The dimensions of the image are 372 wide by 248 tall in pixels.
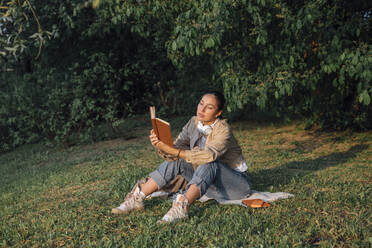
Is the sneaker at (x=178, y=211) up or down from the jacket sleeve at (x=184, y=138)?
down

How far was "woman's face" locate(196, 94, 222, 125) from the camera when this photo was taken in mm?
3945

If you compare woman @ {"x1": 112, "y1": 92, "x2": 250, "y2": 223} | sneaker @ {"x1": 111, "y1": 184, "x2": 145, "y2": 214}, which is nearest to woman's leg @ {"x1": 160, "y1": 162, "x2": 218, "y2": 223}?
woman @ {"x1": 112, "y1": 92, "x2": 250, "y2": 223}

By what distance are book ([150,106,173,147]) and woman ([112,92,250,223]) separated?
0.17ft

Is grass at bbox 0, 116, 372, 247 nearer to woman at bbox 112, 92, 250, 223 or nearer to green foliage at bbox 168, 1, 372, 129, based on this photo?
woman at bbox 112, 92, 250, 223

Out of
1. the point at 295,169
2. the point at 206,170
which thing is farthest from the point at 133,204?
the point at 295,169

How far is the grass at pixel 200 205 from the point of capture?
3225 mm

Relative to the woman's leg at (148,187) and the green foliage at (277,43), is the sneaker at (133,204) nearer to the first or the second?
the woman's leg at (148,187)

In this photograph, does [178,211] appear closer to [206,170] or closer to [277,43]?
[206,170]

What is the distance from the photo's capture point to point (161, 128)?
353 cm

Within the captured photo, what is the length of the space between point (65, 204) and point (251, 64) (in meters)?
4.67

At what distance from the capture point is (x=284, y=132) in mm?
9828

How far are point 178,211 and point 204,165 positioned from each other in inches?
20.0

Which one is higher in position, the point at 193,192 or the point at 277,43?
the point at 277,43

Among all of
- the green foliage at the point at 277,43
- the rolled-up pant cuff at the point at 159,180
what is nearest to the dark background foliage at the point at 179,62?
the green foliage at the point at 277,43
